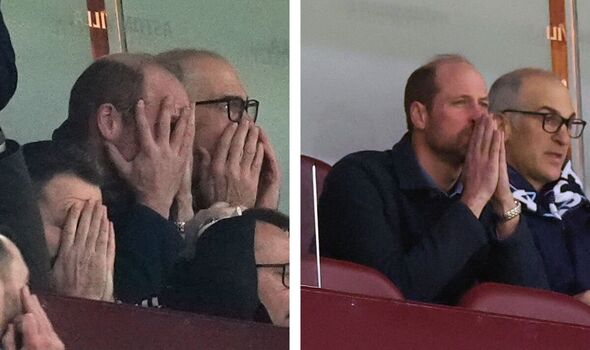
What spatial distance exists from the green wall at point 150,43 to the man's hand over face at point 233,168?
1.5 inches

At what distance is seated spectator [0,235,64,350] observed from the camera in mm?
1678

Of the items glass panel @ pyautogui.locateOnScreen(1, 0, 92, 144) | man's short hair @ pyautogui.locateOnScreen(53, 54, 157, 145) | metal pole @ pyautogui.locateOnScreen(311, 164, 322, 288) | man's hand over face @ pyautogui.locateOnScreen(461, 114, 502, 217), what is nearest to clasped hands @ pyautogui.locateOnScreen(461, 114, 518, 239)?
man's hand over face @ pyautogui.locateOnScreen(461, 114, 502, 217)

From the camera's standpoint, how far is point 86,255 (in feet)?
5.88

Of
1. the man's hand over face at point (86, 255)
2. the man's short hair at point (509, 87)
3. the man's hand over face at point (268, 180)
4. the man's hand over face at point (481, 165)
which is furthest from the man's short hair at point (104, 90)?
the man's short hair at point (509, 87)

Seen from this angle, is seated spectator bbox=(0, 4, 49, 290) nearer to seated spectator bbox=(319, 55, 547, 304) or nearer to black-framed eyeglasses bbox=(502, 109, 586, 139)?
seated spectator bbox=(319, 55, 547, 304)

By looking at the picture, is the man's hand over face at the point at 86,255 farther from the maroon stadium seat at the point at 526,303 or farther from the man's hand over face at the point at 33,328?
the maroon stadium seat at the point at 526,303

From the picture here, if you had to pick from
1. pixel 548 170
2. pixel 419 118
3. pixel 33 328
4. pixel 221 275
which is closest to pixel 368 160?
pixel 419 118

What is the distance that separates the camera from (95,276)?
1794 millimetres

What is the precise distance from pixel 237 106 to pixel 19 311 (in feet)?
1.77

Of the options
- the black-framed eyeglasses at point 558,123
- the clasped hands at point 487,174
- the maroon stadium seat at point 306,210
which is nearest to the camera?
the maroon stadium seat at point 306,210

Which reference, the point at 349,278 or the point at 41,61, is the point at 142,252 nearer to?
the point at 41,61

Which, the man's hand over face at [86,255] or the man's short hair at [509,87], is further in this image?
the man's short hair at [509,87]

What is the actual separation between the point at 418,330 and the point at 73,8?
0.90 metres

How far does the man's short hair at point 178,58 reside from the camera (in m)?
1.93
